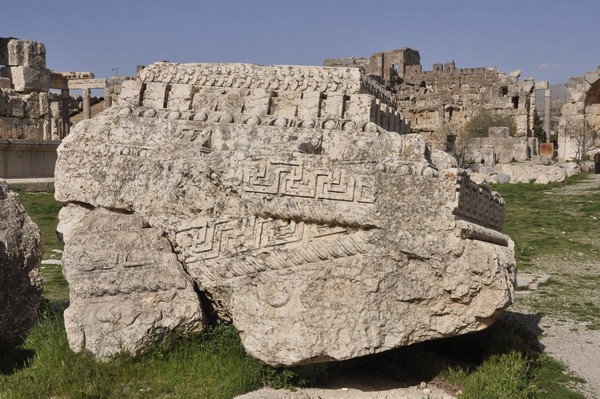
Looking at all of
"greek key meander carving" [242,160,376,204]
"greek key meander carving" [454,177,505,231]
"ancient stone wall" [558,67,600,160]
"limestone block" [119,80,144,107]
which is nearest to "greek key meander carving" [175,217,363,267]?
"greek key meander carving" [242,160,376,204]

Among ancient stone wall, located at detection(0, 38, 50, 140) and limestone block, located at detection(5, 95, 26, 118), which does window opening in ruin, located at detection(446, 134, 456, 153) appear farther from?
limestone block, located at detection(5, 95, 26, 118)

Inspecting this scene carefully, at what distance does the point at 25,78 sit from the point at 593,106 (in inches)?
765

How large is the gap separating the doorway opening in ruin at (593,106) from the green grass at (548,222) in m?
10.4

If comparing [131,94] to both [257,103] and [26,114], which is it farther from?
[26,114]

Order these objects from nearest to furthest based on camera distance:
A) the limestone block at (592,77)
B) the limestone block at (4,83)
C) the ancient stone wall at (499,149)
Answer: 1. the limestone block at (4,83)
2. the ancient stone wall at (499,149)
3. the limestone block at (592,77)

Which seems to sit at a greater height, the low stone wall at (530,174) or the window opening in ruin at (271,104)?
the window opening in ruin at (271,104)

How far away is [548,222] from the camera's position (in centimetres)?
1170

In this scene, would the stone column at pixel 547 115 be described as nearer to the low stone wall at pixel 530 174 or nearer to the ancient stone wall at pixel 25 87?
the low stone wall at pixel 530 174

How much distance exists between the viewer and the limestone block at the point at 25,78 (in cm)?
1561

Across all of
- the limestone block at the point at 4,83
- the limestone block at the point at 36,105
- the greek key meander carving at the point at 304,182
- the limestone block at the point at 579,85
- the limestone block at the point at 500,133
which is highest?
the limestone block at the point at 579,85

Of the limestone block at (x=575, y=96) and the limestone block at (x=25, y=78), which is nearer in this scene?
the limestone block at (x=25, y=78)

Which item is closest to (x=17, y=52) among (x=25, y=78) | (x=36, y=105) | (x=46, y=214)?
(x=25, y=78)

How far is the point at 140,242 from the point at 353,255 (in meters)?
1.44

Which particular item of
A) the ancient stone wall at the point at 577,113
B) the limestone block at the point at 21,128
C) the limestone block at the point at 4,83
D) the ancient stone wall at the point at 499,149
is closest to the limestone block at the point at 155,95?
the limestone block at the point at 21,128
